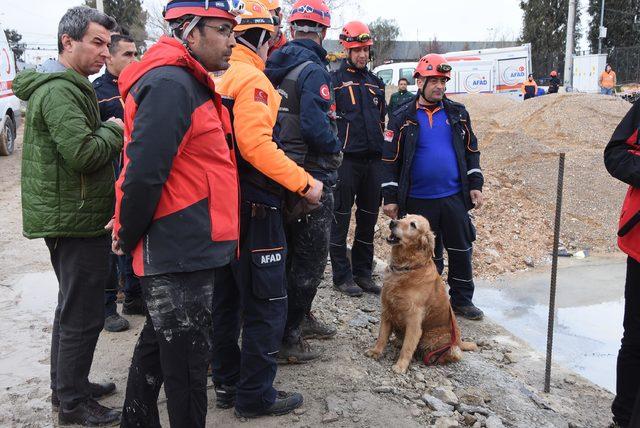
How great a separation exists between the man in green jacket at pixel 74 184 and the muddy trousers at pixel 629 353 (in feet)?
10.3

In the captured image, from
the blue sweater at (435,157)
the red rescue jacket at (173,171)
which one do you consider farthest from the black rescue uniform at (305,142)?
the blue sweater at (435,157)

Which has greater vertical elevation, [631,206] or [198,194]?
[198,194]

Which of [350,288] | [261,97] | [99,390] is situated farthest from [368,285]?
[261,97]

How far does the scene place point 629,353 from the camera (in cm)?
355

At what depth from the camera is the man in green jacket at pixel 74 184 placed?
2975 millimetres

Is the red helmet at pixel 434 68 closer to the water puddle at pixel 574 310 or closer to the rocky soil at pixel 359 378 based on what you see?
the rocky soil at pixel 359 378

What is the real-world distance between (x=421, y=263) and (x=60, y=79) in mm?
2931

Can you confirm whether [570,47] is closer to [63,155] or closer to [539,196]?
[539,196]

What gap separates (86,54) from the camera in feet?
10.4

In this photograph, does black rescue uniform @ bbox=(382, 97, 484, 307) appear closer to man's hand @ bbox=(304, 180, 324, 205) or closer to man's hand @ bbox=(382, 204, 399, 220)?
man's hand @ bbox=(382, 204, 399, 220)

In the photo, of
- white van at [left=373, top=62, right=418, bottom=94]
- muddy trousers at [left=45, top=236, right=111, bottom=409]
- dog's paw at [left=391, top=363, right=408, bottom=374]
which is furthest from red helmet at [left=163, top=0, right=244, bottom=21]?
white van at [left=373, top=62, right=418, bottom=94]

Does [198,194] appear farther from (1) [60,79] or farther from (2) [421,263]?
(2) [421,263]

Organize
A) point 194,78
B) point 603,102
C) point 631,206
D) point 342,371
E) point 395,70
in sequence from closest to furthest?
point 194,78
point 631,206
point 342,371
point 603,102
point 395,70

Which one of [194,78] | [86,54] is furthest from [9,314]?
[194,78]
